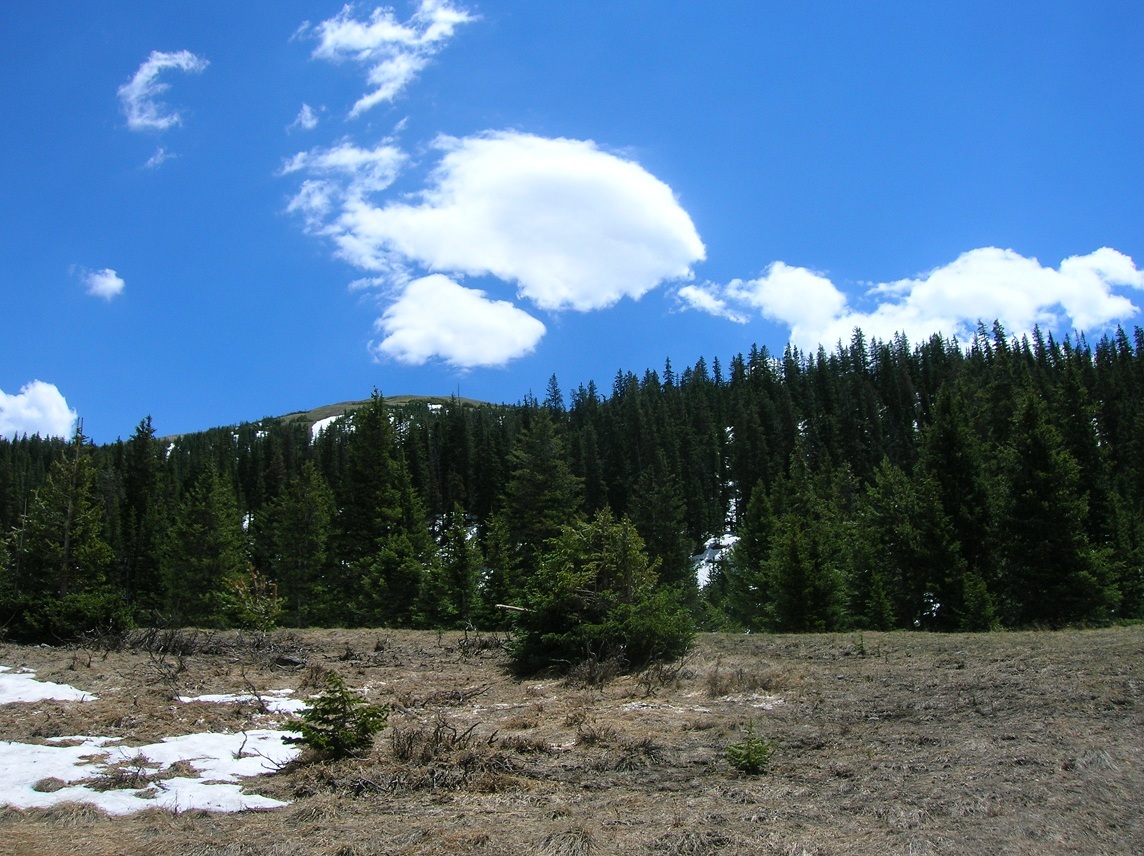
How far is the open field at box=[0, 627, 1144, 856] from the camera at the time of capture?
5.76 meters

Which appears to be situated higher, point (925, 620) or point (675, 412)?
point (675, 412)

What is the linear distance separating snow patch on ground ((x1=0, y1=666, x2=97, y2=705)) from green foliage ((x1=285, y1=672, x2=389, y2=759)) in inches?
188

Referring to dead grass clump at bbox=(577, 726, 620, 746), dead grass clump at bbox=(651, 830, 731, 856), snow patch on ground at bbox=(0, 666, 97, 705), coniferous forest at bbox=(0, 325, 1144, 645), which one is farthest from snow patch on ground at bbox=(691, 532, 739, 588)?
dead grass clump at bbox=(651, 830, 731, 856)

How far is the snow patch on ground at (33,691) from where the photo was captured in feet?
35.4

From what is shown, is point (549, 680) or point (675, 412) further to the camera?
point (675, 412)

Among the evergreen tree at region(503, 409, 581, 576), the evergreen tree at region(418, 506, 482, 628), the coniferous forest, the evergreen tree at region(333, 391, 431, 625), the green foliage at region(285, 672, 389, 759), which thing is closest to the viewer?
the green foliage at region(285, 672, 389, 759)

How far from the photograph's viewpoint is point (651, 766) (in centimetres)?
811

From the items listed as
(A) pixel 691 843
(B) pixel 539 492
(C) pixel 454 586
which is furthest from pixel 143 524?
(A) pixel 691 843

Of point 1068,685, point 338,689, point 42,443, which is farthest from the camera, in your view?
point 42,443

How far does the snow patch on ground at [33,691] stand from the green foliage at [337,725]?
15.7 feet

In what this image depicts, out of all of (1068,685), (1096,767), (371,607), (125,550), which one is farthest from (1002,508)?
(125,550)

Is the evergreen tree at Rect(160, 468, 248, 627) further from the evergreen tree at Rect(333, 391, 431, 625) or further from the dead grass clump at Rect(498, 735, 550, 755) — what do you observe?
the dead grass clump at Rect(498, 735, 550, 755)

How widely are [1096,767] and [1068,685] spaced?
161 inches

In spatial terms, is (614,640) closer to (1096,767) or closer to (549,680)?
(549,680)
